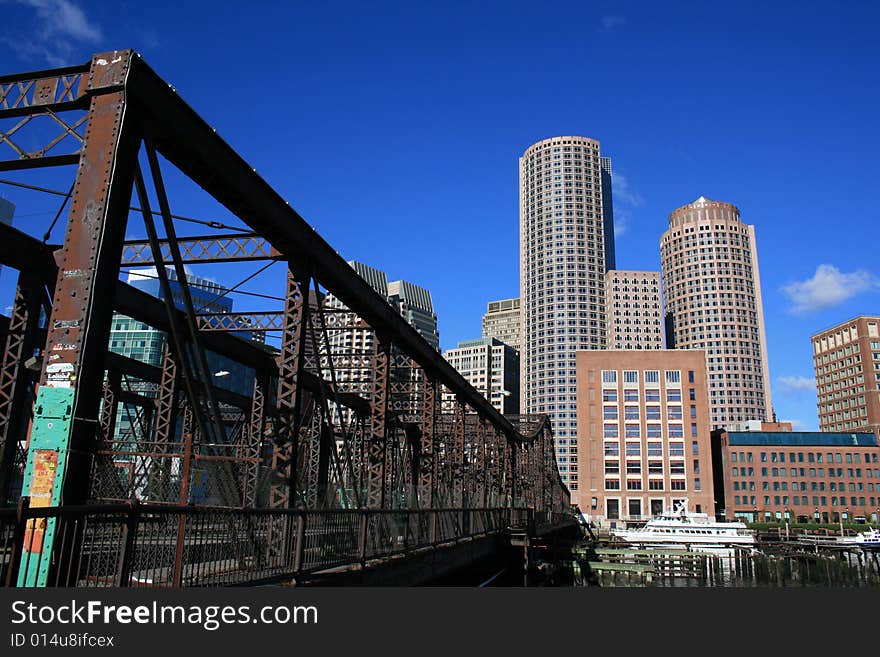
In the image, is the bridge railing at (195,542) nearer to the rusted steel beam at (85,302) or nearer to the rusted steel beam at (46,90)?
the rusted steel beam at (85,302)

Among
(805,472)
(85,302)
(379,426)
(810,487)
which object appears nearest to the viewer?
(85,302)

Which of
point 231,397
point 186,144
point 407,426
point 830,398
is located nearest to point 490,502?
point 407,426

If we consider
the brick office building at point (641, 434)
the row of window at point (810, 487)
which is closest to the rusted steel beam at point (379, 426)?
the brick office building at point (641, 434)

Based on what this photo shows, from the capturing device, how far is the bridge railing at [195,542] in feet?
28.1

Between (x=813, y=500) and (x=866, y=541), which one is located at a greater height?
(x=813, y=500)

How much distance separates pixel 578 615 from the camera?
871cm

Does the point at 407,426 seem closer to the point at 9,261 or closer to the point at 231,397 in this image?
the point at 231,397

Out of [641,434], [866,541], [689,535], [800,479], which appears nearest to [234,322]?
[689,535]

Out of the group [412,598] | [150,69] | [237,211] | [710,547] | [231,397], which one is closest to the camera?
[412,598]

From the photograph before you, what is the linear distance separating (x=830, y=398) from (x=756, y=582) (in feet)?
490

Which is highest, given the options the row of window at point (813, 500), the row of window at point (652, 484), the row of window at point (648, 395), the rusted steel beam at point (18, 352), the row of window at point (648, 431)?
the row of window at point (648, 395)

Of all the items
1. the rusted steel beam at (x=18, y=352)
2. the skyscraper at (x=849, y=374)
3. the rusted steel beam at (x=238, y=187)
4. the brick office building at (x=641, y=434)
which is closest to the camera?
the rusted steel beam at (x=238, y=187)

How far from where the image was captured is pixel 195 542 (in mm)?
10266

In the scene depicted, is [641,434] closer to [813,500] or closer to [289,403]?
[813,500]
